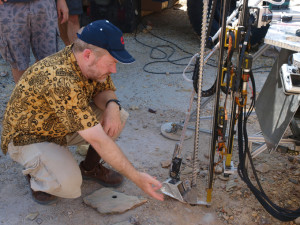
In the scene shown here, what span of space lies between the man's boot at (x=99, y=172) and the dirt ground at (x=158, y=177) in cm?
6

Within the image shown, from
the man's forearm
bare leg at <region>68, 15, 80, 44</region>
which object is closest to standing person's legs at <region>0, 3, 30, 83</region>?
the man's forearm

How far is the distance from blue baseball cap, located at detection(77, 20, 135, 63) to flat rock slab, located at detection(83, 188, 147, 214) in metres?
1.00

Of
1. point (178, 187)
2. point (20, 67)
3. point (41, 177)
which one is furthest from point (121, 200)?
point (20, 67)

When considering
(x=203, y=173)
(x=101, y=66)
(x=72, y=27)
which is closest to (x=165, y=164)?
(x=203, y=173)

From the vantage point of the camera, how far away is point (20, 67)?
10.8 feet

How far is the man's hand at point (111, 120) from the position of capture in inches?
98.4

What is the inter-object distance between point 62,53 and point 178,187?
44.8 inches

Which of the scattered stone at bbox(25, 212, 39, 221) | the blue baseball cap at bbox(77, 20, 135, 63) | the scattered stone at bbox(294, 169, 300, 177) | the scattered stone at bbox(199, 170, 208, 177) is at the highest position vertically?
the blue baseball cap at bbox(77, 20, 135, 63)

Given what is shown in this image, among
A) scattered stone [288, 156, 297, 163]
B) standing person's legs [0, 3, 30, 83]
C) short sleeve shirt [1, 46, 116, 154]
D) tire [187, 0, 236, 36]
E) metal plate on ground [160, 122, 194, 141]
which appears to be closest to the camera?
short sleeve shirt [1, 46, 116, 154]

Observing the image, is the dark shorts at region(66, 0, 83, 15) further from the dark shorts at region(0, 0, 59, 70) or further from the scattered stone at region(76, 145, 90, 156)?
the scattered stone at region(76, 145, 90, 156)

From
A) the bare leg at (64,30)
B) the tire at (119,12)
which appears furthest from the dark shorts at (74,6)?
the tire at (119,12)

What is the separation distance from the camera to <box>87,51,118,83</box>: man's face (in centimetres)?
211

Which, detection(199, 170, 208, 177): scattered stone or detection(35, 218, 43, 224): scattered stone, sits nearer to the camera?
detection(35, 218, 43, 224): scattered stone

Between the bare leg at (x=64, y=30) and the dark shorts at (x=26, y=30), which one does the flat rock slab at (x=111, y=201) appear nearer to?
the dark shorts at (x=26, y=30)
